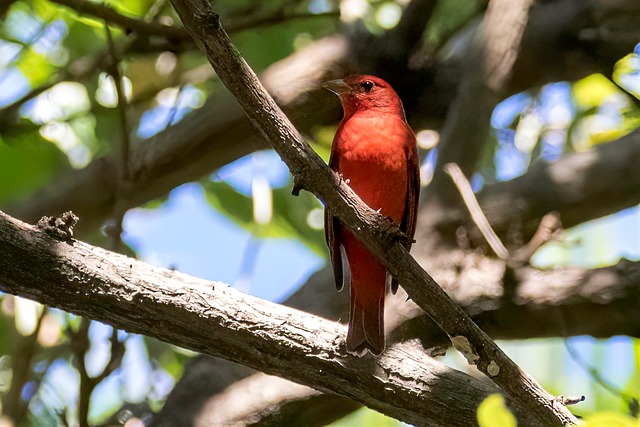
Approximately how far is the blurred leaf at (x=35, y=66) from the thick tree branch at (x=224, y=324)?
7.90 feet

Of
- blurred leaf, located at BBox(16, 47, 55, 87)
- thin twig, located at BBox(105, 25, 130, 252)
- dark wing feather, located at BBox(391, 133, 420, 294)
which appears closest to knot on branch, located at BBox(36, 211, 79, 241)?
thin twig, located at BBox(105, 25, 130, 252)

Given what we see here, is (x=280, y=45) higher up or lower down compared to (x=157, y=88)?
higher up

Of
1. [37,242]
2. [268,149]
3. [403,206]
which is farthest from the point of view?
[268,149]

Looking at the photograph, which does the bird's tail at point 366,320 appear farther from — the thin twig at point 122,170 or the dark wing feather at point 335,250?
the thin twig at point 122,170

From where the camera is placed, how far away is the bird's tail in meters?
2.98

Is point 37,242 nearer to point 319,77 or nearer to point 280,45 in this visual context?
point 319,77

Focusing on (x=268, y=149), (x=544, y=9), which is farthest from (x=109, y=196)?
(x=544, y=9)

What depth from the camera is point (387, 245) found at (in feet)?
8.74

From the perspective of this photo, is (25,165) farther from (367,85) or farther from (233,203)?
(367,85)

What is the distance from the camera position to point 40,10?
4.71 m

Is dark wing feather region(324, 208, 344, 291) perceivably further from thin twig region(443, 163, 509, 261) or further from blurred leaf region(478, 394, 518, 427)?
blurred leaf region(478, 394, 518, 427)

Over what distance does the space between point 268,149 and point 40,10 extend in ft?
4.88

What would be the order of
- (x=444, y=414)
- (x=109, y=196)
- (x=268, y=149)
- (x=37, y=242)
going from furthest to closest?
(x=268, y=149), (x=109, y=196), (x=444, y=414), (x=37, y=242)

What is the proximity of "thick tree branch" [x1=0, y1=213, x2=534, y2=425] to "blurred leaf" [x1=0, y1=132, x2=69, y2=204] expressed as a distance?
67.6 inches
